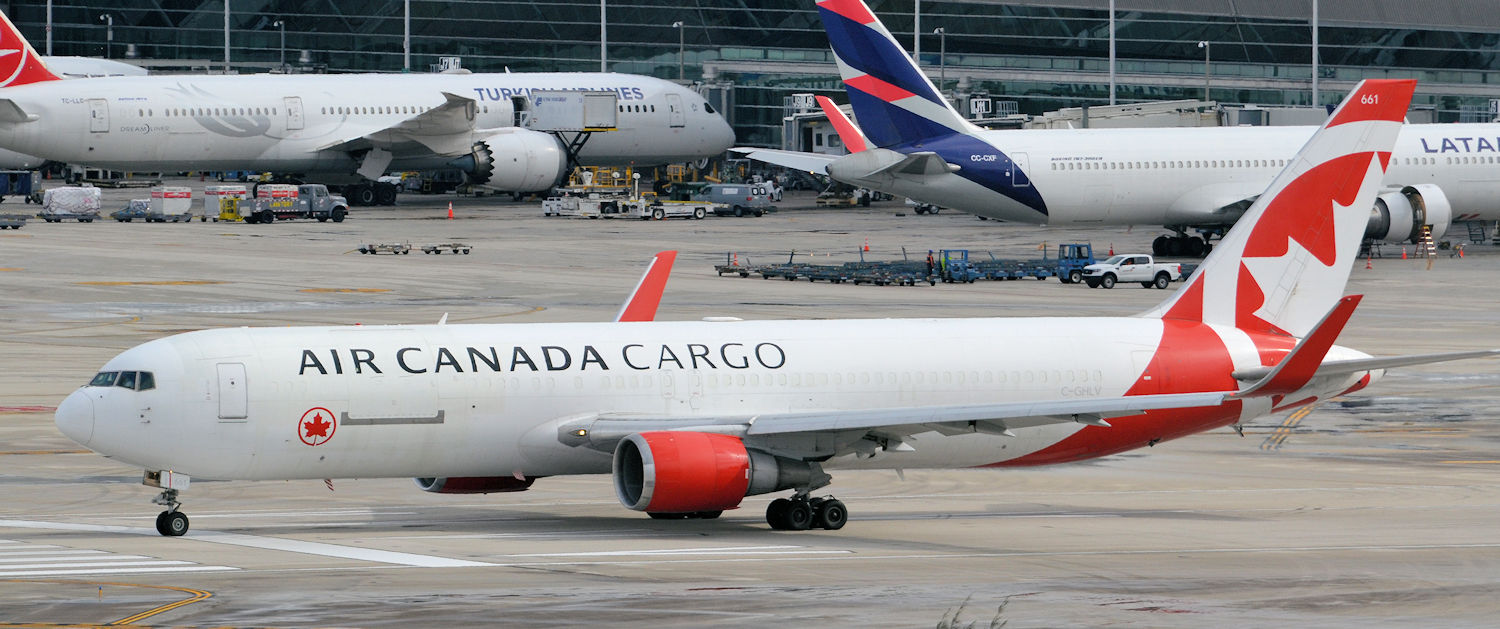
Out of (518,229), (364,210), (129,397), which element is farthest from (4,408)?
(364,210)

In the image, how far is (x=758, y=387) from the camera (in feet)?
100

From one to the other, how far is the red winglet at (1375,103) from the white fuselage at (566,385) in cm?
398

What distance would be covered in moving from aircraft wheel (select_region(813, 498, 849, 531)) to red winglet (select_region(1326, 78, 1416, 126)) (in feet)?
35.6

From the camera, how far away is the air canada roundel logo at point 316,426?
93.3ft

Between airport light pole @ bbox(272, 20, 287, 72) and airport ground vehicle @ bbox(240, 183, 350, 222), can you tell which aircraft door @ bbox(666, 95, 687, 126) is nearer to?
airport ground vehicle @ bbox(240, 183, 350, 222)

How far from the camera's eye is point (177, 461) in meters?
28.2

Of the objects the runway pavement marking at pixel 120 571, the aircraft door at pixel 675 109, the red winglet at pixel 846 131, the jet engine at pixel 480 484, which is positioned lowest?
the runway pavement marking at pixel 120 571

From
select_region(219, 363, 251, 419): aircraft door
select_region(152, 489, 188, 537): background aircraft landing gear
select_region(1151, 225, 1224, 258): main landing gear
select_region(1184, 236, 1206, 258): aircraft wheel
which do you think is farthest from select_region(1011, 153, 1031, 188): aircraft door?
select_region(152, 489, 188, 537): background aircraft landing gear

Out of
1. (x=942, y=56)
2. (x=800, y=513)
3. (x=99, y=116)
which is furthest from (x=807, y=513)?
(x=942, y=56)

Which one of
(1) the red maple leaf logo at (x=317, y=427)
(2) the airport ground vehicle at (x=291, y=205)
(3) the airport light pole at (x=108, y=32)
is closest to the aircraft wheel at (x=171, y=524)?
(1) the red maple leaf logo at (x=317, y=427)

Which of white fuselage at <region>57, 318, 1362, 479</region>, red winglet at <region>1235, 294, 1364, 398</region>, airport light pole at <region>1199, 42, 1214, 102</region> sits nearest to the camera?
red winglet at <region>1235, 294, 1364, 398</region>

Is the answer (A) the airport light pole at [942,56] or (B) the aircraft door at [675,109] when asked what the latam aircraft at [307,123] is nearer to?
(B) the aircraft door at [675,109]

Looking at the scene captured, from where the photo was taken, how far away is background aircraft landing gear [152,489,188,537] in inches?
1105

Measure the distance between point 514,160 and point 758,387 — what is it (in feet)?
252
